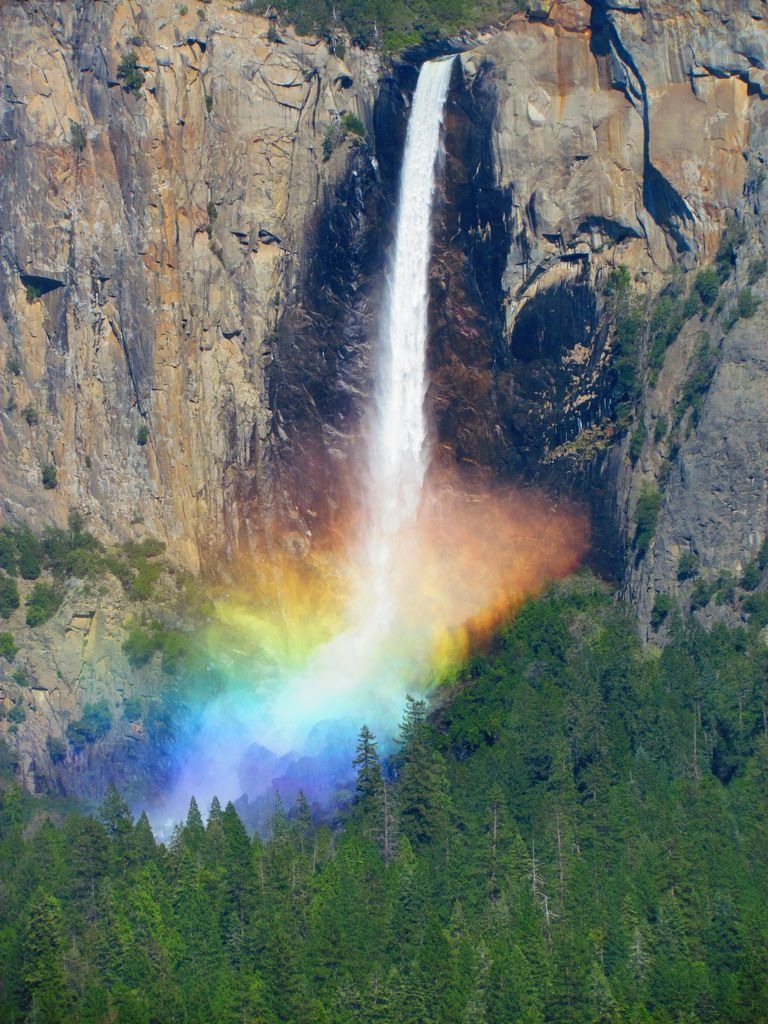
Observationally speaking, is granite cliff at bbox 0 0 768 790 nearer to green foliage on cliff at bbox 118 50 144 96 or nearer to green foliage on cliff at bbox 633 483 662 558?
green foliage on cliff at bbox 118 50 144 96

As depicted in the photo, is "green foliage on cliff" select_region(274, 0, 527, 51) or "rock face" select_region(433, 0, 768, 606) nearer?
"rock face" select_region(433, 0, 768, 606)

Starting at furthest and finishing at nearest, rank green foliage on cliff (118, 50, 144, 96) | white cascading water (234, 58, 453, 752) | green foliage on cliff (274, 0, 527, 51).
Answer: green foliage on cliff (274, 0, 527, 51) < green foliage on cliff (118, 50, 144, 96) < white cascading water (234, 58, 453, 752)

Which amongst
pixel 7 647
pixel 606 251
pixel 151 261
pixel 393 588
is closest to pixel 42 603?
pixel 7 647

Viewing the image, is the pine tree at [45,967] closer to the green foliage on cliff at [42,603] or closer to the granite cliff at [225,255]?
the granite cliff at [225,255]

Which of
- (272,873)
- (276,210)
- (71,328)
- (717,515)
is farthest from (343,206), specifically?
(272,873)

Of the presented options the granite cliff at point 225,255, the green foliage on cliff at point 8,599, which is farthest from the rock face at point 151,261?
the green foliage on cliff at point 8,599

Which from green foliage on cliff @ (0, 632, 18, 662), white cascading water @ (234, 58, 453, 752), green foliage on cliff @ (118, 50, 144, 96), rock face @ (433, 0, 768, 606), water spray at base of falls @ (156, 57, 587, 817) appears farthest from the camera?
green foliage on cliff @ (118, 50, 144, 96)

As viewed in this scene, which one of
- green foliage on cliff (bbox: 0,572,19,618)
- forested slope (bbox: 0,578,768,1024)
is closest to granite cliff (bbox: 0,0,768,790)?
green foliage on cliff (bbox: 0,572,19,618)
